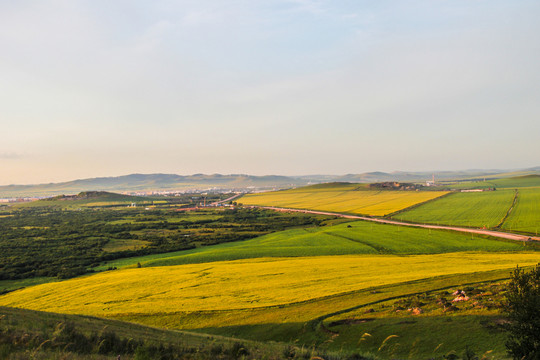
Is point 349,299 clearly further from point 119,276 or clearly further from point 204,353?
point 119,276

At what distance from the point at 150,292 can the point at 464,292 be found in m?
35.8

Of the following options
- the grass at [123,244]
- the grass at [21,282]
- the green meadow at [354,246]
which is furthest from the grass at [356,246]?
the grass at [123,244]

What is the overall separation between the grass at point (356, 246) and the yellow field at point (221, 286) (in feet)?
41.3

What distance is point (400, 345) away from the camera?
2017cm

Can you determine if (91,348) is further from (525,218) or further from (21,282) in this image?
(525,218)

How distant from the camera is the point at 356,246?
71.6 metres

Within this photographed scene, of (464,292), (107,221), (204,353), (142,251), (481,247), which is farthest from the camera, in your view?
(107,221)

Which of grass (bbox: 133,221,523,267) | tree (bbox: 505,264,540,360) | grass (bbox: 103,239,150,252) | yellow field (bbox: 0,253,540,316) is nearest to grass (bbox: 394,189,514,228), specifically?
grass (bbox: 133,221,523,267)

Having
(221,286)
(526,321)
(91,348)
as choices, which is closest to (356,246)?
(221,286)

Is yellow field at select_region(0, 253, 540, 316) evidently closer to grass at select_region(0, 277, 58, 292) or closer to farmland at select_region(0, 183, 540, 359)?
farmland at select_region(0, 183, 540, 359)

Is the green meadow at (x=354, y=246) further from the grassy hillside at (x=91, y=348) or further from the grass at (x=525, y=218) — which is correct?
the grassy hillside at (x=91, y=348)

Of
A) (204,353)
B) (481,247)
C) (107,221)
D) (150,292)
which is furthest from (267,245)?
(107,221)

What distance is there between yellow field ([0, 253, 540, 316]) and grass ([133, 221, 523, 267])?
12.6 metres

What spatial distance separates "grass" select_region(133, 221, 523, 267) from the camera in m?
65.6
